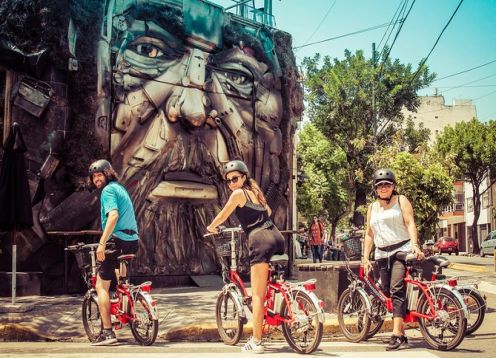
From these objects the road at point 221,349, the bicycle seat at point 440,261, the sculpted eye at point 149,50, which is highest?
the sculpted eye at point 149,50

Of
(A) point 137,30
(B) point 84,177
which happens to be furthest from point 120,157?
(A) point 137,30

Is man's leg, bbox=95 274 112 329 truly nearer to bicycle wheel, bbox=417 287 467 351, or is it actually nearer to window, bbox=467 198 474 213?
bicycle wheel, bbox=417 287 467 351

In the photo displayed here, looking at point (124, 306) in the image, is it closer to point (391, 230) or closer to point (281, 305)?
point (281, 305)

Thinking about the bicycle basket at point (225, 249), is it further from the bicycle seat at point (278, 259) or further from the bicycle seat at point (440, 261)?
the bicycle seat at point (440, 261)

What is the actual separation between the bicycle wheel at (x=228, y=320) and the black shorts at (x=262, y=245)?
0.69 meters

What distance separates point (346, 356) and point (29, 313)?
4.90m

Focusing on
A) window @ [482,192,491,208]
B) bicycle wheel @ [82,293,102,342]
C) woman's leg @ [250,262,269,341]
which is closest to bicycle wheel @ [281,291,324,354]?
woman's leg @ [250,262,269,341]

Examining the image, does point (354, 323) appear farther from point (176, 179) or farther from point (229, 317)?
point (176, 179)

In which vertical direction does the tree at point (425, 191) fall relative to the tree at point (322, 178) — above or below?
below

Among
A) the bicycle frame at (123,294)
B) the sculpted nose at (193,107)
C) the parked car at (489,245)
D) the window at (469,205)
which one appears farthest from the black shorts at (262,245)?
the window at (469,205)

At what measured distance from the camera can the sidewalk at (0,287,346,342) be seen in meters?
7.22

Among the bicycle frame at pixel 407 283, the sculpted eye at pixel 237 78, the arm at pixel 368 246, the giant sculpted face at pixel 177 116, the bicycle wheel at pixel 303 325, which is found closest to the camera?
the bicycle wheel at pixel 303 325

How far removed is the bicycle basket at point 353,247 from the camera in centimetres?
859

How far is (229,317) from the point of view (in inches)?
257
